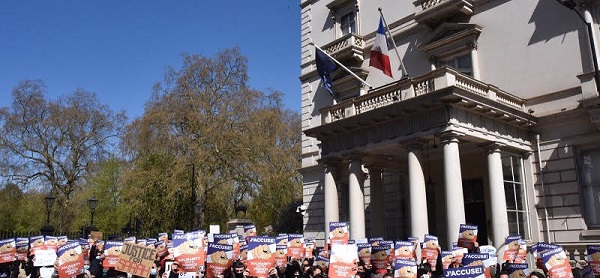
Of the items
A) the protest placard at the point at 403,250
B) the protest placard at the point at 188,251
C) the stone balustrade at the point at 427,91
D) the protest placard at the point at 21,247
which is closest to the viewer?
the protest placard at the point at 188,251

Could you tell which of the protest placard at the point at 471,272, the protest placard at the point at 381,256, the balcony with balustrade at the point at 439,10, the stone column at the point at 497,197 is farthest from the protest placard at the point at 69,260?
the balcony with balustrade at the point at 439,10

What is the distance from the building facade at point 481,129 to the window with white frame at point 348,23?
330 cm

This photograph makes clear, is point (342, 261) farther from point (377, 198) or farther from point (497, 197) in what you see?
point (377, 198)

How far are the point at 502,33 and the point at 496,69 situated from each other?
4.67 ft

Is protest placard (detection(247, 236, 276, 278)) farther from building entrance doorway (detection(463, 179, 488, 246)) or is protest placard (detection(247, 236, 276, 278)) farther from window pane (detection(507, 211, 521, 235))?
building entrance doorway (detection(463, 179, 488, 246))

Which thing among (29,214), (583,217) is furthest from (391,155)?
(29,214)

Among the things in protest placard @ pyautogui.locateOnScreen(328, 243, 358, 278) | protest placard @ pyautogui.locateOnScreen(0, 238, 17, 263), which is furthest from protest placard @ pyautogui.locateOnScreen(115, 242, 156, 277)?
protest placard @ pyautogui.locateOnScreen(0, 238, 17, 263)

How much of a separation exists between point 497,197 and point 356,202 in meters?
5.27

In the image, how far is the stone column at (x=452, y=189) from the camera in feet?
54.3

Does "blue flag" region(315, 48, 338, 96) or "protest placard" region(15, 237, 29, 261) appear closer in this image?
"protest placard" region(15, 237, 29, 261)

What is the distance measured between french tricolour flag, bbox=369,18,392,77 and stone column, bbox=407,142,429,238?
4.24m

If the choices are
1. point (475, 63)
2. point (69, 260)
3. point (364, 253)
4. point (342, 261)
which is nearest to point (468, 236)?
point (364, 253)

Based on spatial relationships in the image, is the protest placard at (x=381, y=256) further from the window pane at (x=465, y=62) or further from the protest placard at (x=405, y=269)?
the window pane at (x=465, y=62)

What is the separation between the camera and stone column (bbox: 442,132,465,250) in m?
16.5
